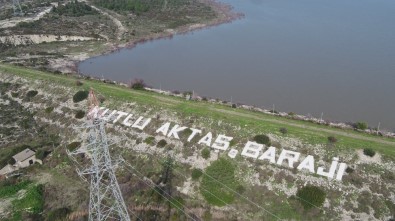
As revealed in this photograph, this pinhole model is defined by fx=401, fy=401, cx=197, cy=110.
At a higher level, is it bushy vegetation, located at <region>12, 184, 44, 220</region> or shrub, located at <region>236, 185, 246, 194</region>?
shrub, located at <region>236, 185, 246, 194</region>

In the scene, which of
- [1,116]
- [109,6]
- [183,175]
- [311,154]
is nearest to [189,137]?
[183,175]

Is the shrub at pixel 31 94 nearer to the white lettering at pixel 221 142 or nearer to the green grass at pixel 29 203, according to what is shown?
the green grass at pixel 29 203

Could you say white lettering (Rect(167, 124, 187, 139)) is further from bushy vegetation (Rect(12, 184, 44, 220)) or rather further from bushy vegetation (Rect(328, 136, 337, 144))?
bushy vegetation (Rect(328, 136, 337, 144))

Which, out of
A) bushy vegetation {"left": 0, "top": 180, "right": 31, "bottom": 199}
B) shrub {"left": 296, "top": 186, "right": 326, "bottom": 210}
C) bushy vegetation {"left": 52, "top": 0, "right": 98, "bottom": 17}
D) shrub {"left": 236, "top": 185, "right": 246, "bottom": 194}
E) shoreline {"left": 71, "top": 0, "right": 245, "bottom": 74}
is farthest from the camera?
bushy vegetation {"left": 52, "top": 0, "right": 98, "bottom": 17}

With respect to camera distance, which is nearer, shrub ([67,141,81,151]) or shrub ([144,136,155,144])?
shrub ([144,136,155,144])

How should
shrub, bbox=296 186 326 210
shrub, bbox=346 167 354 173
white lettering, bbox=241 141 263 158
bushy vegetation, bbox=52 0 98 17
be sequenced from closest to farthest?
1. shrub, bbox=296 186 326 210
2. shrub, bbox=346 167 354 173
3. white lettering, bbox=241 141 263 158
4. bushy vegetation, bbox=52 0 98 17

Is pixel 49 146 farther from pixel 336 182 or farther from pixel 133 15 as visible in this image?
pixel 133 15

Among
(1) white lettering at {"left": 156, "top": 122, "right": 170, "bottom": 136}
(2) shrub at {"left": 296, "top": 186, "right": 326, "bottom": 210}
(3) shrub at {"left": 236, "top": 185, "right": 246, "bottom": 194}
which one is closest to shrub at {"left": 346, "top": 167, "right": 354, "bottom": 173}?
(2) shrub at {"left": 296, "top": 186, "right": 326, "bottom": 210}

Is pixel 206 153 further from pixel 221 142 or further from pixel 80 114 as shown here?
pixel 80 114
